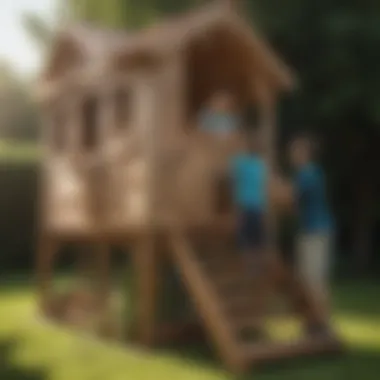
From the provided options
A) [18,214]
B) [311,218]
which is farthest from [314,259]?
[18,214]

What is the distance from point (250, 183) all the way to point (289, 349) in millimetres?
787

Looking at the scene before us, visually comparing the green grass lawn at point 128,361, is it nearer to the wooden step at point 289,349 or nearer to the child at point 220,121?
the wooden step at point 289,349

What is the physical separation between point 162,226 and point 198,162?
0.39 meters

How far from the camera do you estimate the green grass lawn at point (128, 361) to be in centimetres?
323

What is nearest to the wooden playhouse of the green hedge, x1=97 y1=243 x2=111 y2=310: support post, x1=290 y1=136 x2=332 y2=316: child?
x1=290 y1=136 x2=332 y2=316: child

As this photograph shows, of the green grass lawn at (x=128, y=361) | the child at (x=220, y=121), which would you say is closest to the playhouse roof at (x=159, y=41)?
the child at (x=220, y=121)

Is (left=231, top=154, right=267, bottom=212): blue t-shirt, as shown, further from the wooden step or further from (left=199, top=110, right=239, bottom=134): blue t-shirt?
the wooden step

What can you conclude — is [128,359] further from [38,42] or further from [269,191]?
[38,42]

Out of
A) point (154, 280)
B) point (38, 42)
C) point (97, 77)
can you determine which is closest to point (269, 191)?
point (154, 280)

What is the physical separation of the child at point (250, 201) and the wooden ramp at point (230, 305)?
0.11m

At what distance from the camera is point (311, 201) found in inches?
154

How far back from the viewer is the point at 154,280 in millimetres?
4016

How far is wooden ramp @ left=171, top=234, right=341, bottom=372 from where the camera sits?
3.42 meters

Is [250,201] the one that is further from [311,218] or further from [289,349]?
[289,349]
